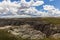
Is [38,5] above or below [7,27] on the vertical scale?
above

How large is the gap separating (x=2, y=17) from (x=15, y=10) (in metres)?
0.65

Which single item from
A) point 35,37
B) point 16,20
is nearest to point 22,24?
point 16,20

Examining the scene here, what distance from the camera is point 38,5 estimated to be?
26.2ft

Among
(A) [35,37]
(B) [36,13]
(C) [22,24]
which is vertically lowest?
(A) [35,37]

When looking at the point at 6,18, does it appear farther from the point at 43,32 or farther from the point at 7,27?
the point at 43,32

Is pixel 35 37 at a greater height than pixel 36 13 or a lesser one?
lesser

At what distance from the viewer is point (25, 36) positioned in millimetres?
7719

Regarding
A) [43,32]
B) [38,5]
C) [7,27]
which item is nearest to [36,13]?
[38,5]

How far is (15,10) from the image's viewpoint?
8031 mm

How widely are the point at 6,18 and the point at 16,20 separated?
446 mm

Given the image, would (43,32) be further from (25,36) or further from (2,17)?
(2,17)

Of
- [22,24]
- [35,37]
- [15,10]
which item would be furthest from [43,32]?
[15,10]

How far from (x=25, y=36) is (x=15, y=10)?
126 centimetres

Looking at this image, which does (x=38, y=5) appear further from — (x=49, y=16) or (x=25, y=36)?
(x=25, y=36)
